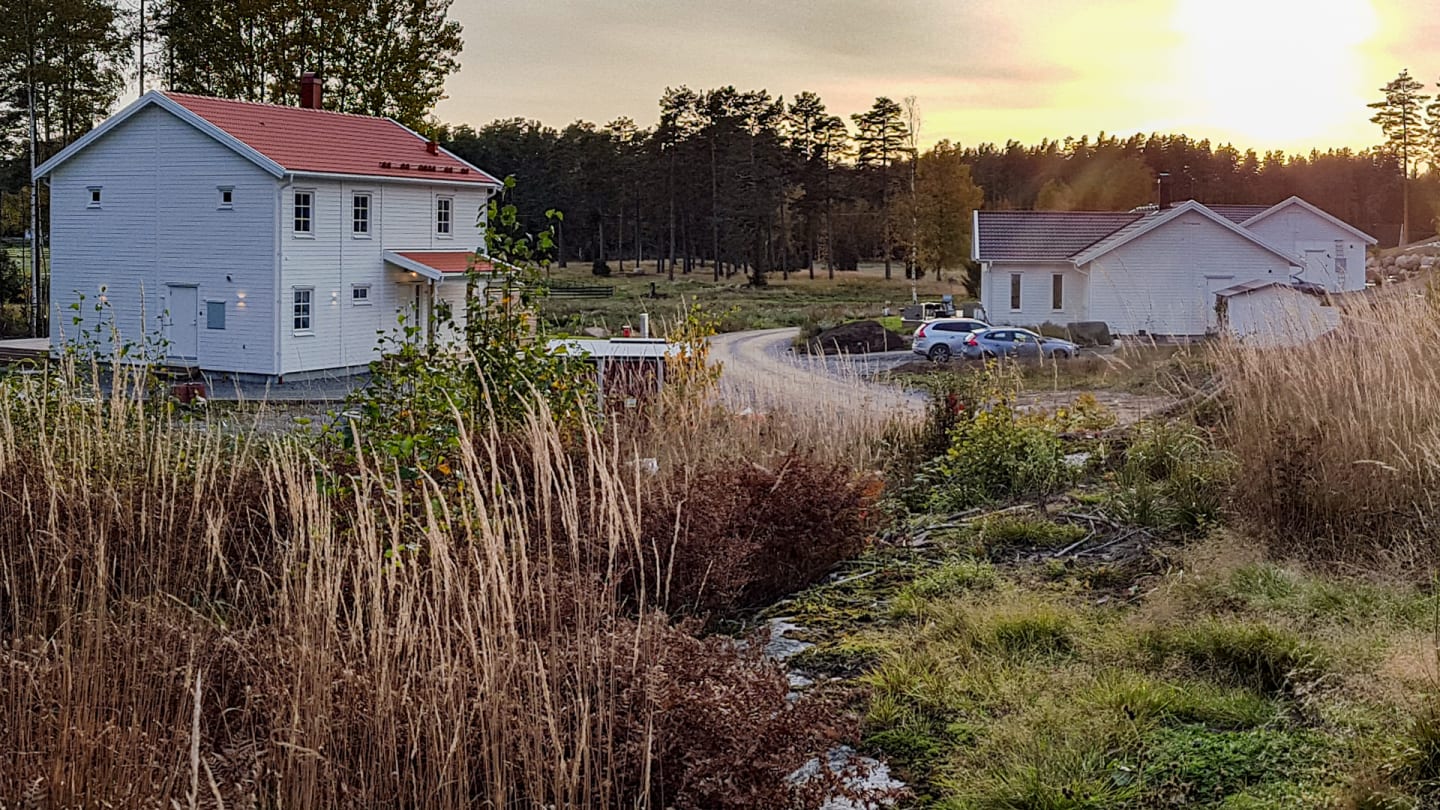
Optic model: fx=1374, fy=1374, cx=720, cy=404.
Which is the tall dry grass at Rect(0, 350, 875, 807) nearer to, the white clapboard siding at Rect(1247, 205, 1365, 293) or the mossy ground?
the mossy ground

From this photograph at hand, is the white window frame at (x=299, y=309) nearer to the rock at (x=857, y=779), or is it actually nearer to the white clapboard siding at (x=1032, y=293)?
the white clapboard siding at (x=1032, y=293)

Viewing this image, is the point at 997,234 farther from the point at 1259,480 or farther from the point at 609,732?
the point at 609,732

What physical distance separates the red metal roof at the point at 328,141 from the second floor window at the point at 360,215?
69 cm

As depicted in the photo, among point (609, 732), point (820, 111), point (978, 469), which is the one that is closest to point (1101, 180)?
point (820, 111)

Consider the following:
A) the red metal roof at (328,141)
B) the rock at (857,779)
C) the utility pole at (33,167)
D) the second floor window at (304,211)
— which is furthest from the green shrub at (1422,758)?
the utility pole at (33,167)

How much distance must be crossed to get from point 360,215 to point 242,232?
2815 mm

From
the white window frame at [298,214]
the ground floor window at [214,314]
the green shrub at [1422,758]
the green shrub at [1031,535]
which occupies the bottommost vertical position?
the green shrub at [1422,758]

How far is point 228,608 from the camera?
5492 millimetres

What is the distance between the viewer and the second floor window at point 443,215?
106 ft

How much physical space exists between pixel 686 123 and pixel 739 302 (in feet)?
72.0

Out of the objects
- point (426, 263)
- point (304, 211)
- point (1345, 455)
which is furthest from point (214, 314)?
point (1345, 455)

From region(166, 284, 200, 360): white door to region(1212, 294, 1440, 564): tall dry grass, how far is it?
24.4m

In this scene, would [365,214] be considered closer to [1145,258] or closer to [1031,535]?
[1145,258]

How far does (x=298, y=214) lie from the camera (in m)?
27.6
